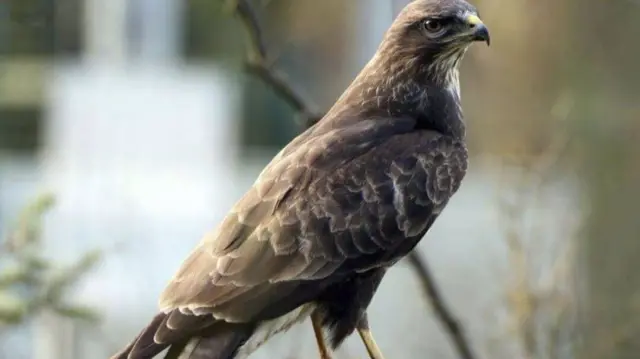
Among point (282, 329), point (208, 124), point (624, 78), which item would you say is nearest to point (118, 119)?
point (208, 124)

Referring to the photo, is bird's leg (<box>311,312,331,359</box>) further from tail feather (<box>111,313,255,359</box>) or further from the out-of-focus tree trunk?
the out-of-focus tree trunk

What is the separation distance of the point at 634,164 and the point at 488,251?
1.46 m

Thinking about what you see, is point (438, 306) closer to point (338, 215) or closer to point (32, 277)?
point (338, 215)

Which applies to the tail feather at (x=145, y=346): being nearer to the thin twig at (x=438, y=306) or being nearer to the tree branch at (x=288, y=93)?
the tree branch at (x=288, y=93)

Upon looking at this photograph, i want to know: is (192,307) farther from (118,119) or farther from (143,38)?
(143,38)

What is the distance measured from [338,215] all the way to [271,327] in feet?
1.35

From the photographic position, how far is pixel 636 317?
676cm

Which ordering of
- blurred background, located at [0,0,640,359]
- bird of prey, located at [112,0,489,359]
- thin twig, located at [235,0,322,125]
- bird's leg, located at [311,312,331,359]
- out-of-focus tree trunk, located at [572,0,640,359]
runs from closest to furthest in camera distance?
bird of prey, located at [112,0,489,359], bird's leg, located at [311,312,331,359], thin twig, located at [235,0,322,125], blurred background, located at [0,0,640,359], out-of-focus tree trunk, located at [572,0,640,359]

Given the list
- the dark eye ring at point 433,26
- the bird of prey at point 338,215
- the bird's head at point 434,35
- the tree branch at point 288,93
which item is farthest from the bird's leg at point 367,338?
the dark eye ring at point 433,26

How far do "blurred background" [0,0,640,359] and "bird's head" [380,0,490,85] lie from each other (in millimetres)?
1390

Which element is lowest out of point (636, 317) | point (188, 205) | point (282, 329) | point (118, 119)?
point (188, 205)

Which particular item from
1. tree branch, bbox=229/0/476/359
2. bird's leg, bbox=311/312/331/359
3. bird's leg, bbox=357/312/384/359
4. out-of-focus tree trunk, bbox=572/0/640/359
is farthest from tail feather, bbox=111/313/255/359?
out-of-focus tree trunk, bbox=572/0/640/359

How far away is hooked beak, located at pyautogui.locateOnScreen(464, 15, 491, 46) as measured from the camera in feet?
13.5

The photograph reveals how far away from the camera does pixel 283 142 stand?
11.7 meters
